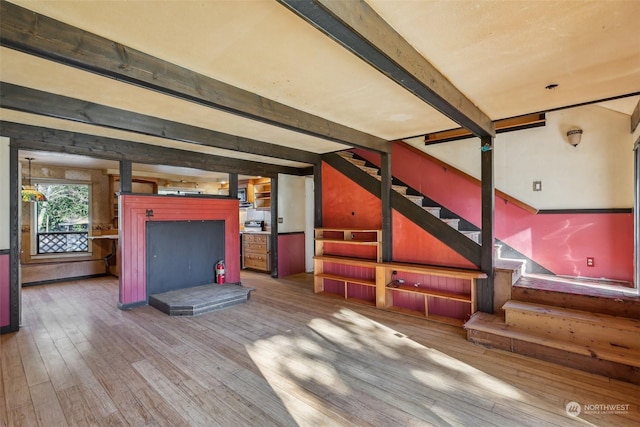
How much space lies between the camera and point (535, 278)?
13.4 ft

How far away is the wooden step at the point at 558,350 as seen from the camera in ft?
8.51

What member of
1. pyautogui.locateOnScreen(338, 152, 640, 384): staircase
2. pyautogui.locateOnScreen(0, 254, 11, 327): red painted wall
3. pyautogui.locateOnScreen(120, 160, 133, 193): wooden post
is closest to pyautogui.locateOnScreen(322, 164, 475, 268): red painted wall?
pyautogui.locateOnScreen(338, 152, 640, 384): staircase

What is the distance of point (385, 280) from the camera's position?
4.63 metres

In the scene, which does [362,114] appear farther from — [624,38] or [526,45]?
[624,38]

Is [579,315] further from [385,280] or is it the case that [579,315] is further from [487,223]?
[385,280]

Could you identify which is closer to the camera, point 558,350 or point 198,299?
point 558,350

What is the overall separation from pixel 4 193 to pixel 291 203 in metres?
4.70

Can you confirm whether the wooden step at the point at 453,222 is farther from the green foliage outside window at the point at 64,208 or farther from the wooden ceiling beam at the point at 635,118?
the green foliage outside window at the point at 64,208

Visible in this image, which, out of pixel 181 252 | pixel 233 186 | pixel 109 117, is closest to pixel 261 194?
pixel 233 186

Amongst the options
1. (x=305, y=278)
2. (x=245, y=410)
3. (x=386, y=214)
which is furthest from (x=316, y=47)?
(x=305, y=278)

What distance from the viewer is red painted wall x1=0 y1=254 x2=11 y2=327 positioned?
12.0 feet

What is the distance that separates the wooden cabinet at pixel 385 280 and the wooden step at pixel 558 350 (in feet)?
1.91

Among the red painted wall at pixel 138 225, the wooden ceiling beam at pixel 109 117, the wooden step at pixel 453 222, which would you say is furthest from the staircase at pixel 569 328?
the red painted wall at pixel 138 225

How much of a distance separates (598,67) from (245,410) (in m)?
3.76
